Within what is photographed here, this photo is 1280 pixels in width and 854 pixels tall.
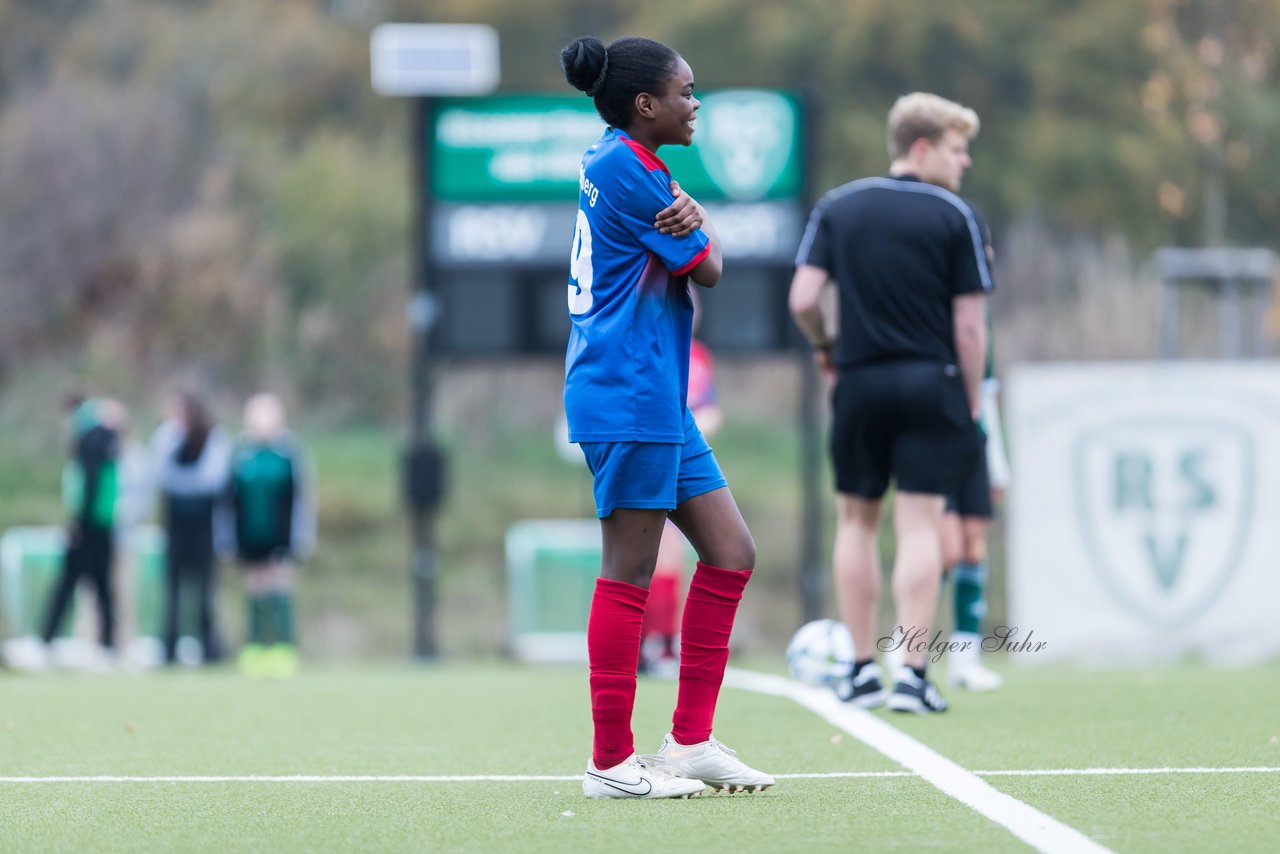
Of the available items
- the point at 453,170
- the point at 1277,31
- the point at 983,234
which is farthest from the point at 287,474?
the point at 1277,31

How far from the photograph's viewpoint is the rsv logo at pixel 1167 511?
1184cm

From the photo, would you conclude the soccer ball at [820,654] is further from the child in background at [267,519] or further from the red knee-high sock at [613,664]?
the child in background at [267,519]

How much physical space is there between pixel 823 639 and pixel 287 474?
24.0ft

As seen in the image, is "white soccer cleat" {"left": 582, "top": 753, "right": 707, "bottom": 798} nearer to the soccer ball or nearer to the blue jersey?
the blue jersey

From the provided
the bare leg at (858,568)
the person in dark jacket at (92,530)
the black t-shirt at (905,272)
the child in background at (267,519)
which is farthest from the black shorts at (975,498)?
the person in dark jacket at (92,530)

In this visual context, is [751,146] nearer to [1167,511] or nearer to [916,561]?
[1167,511]

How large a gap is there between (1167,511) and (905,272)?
543cm

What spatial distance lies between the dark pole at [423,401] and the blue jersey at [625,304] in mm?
8613

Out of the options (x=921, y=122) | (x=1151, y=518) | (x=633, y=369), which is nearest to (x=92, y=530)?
(x=1151, y=518)

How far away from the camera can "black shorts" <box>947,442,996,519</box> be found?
26.9 feet

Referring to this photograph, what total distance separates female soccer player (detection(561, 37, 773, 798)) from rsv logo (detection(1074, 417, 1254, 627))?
285 inches

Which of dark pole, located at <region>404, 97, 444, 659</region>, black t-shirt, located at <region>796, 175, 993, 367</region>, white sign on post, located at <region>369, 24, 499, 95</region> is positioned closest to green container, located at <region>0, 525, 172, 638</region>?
dark pole, located at <region>404, 97, 444, 659</region>

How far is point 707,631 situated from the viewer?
513cm

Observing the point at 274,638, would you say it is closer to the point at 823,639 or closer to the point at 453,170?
the point at 453,170
